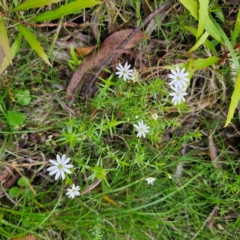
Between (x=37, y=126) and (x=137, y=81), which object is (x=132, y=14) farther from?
(x=37, y=126)

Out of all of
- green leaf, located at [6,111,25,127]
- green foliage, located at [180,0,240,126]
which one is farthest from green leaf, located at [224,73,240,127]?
green leaf, located at [6,111,25,127]

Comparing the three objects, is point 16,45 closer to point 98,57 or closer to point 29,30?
point 29,30

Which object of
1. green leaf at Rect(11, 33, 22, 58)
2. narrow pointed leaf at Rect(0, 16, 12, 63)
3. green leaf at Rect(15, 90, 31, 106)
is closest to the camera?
narrow pointed leaf at Rect(0, 16, 12, 63)

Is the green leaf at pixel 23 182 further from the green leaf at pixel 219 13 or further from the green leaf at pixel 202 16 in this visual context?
the green leaf at pixel 219 13

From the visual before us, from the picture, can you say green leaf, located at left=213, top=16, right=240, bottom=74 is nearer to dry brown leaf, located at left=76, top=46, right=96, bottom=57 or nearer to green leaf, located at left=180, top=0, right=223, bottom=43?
green leaf, located at left=180, top=0, right=223, bottom=43

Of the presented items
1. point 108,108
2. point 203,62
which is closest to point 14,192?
point 108,108

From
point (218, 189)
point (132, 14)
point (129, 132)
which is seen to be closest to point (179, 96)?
point (129, 132)
